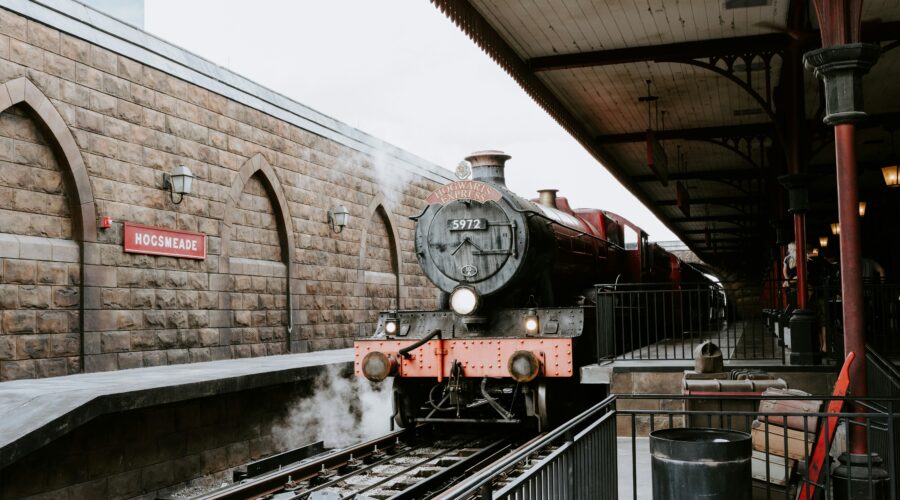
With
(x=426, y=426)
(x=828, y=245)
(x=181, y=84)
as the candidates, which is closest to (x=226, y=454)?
(x=426, y=426)

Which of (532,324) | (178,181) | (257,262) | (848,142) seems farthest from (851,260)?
(257,262)

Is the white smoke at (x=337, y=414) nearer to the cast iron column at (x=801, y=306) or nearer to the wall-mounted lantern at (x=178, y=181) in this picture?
the wall-mounted lantern at (x=178, y=181)

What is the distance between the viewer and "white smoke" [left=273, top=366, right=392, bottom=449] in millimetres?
10789

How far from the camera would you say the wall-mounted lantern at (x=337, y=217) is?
1535 cm

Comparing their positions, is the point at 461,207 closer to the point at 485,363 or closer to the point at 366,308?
the point at 485,363

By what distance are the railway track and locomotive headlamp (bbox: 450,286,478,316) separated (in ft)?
4.59

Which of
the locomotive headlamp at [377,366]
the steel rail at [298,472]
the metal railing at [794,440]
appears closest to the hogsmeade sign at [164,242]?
the locomotive headlamp at [377,366]

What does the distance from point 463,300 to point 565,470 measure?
16.5ft

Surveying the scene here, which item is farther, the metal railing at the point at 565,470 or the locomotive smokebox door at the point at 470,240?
the locomotive smokebox door at the point at 470,240

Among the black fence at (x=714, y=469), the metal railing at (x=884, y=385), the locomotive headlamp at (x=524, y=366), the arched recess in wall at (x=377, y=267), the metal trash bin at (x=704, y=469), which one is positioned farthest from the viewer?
the arched recess in wall at (x=377, y=267)

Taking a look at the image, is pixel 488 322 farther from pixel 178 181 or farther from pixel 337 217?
pixel 337 217

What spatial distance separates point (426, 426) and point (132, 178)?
4.88 metres

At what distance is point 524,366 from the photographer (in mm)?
8000

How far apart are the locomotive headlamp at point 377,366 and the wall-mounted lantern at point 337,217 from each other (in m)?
7.22
